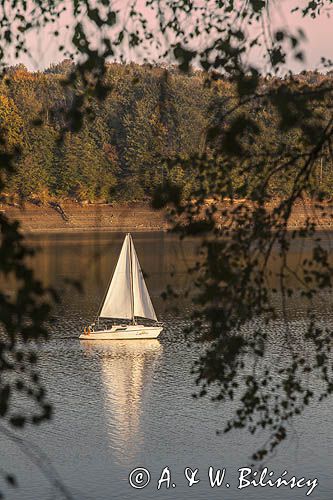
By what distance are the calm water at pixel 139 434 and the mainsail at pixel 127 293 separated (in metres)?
4.86

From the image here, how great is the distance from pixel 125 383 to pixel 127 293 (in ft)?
43.4

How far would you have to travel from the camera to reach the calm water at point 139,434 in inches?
932

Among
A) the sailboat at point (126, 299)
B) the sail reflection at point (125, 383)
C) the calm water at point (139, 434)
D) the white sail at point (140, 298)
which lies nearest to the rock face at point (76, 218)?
the sailboat at point (126, 299)

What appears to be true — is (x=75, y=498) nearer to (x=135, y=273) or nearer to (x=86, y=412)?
(x=86, y=412)

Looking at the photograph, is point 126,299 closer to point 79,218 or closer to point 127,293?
point 127,293

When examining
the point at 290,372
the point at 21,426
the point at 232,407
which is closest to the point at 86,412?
the point at 232,407

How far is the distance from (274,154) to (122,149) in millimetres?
115877

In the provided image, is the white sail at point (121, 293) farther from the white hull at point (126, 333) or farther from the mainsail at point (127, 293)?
the white hull at point (126, 333)

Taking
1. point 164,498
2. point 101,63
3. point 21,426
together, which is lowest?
point 164,498

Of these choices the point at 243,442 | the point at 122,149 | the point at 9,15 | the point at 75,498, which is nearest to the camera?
the point at 9,15

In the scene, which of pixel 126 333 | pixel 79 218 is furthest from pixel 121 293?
pixel 79 218

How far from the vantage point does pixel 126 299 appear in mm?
47469

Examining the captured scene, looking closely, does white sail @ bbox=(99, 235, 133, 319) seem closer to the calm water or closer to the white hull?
the white hull

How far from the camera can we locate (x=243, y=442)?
26.7m
